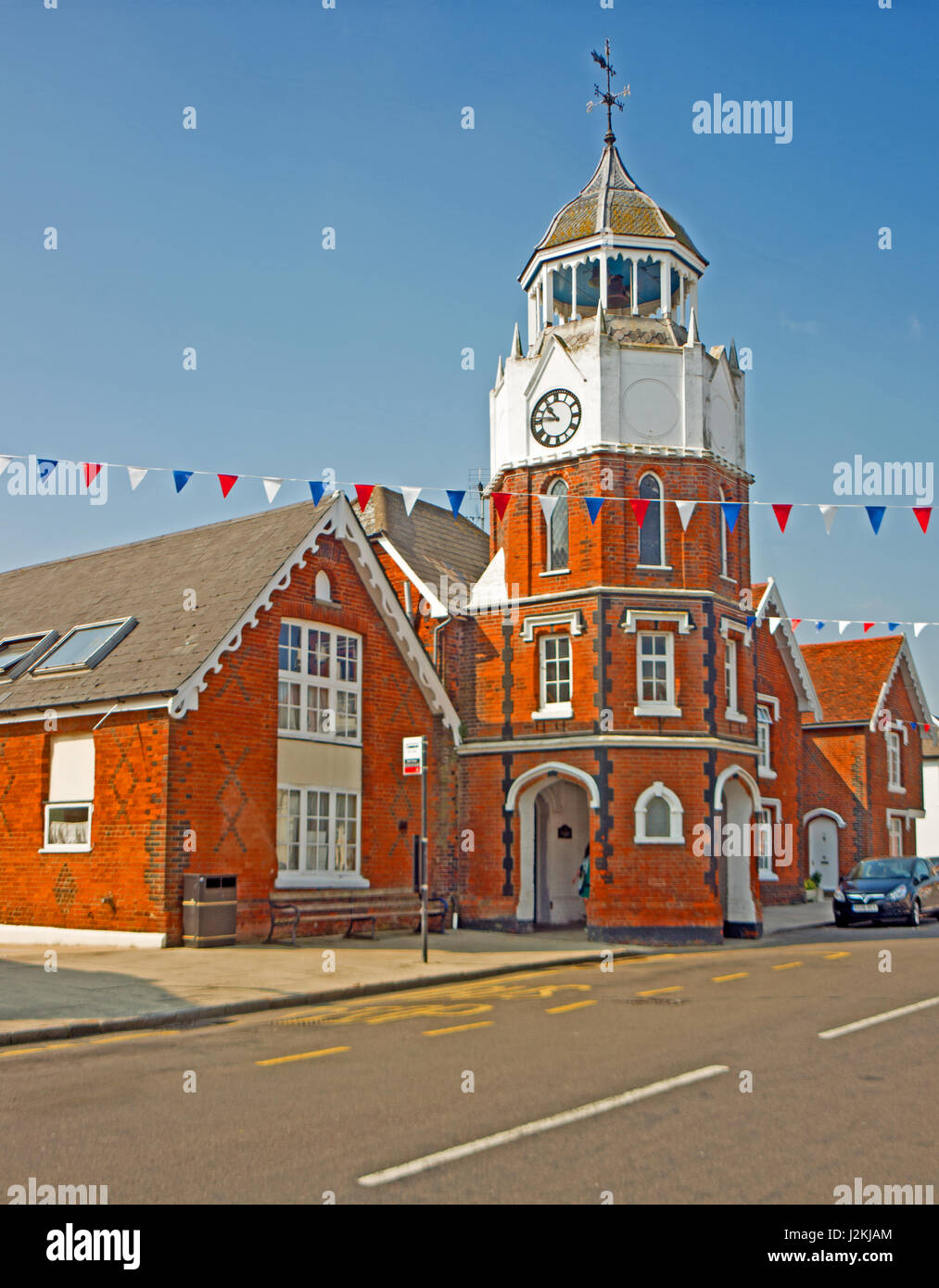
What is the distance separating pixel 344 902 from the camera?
2211 cm

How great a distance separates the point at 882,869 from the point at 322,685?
14.5 meters

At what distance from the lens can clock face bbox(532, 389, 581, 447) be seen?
2586cm

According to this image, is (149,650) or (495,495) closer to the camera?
(149,650)

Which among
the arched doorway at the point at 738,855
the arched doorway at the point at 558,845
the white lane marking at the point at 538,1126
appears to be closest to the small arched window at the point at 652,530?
the arched doorway at the point at 738,855

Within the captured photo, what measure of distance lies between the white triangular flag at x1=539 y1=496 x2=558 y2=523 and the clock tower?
0.08 m

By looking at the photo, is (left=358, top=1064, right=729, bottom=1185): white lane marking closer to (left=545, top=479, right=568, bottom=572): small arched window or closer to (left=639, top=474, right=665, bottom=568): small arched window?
(left=639, top=474, right=665, bottom=568): small arched window

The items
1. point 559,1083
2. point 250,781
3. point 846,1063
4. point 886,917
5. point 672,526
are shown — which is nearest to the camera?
point 559,1083

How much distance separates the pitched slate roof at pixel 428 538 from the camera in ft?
94.3

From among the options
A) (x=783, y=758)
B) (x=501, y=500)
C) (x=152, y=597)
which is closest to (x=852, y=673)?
(x=783, y=758)

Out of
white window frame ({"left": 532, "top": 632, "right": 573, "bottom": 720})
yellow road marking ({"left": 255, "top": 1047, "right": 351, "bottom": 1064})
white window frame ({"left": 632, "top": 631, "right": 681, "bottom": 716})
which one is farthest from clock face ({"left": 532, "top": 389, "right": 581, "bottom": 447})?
yellow road marking ({"left": 255, "top": 1047, "right": 351, "bottom": 1064})

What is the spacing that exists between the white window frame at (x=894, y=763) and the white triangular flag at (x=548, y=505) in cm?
2077
